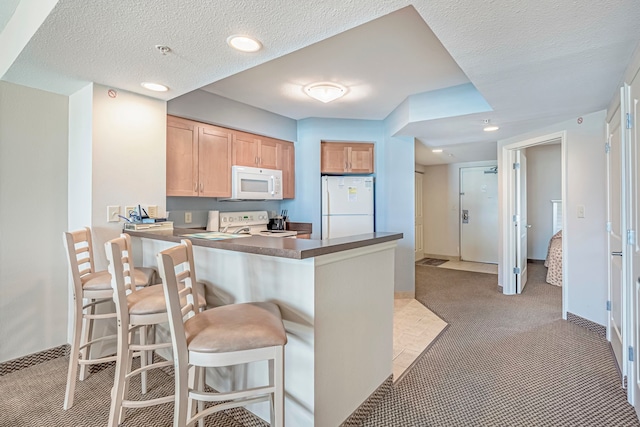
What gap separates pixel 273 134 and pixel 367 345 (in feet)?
9.81

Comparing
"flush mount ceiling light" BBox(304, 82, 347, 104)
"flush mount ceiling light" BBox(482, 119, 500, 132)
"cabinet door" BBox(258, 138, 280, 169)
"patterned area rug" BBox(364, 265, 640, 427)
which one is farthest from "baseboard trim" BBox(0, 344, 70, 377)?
"flush mount ceiling light" BBox(482, 119, 500, 132)

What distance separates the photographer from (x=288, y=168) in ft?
14.3

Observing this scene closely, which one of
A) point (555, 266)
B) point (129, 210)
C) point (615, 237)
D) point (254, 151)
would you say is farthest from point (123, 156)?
point (555, 266)

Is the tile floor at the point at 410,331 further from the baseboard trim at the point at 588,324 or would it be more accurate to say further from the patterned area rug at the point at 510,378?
the baseboard trim at the point at 588,324

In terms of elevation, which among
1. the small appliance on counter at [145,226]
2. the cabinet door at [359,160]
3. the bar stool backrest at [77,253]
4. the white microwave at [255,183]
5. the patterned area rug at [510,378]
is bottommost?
the patterned area rug at [510,378]

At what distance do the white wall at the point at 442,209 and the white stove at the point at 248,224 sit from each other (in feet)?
13.8

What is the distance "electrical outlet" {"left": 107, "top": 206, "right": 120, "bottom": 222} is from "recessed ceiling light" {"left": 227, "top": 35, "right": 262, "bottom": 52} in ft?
5.12

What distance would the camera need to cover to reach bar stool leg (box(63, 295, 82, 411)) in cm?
190

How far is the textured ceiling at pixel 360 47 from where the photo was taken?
1.49m

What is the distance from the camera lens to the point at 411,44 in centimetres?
233

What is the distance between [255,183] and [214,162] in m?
0.55

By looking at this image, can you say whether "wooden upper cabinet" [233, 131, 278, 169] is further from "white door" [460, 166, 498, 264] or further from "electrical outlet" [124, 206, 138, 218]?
"white door" [460, 166, 498, 264]

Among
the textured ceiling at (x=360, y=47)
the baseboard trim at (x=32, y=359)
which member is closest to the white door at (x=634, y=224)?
the textured ceiling at (x=360, y=47)

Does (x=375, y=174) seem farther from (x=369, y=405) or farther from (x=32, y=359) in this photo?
(x=32, y=359)
